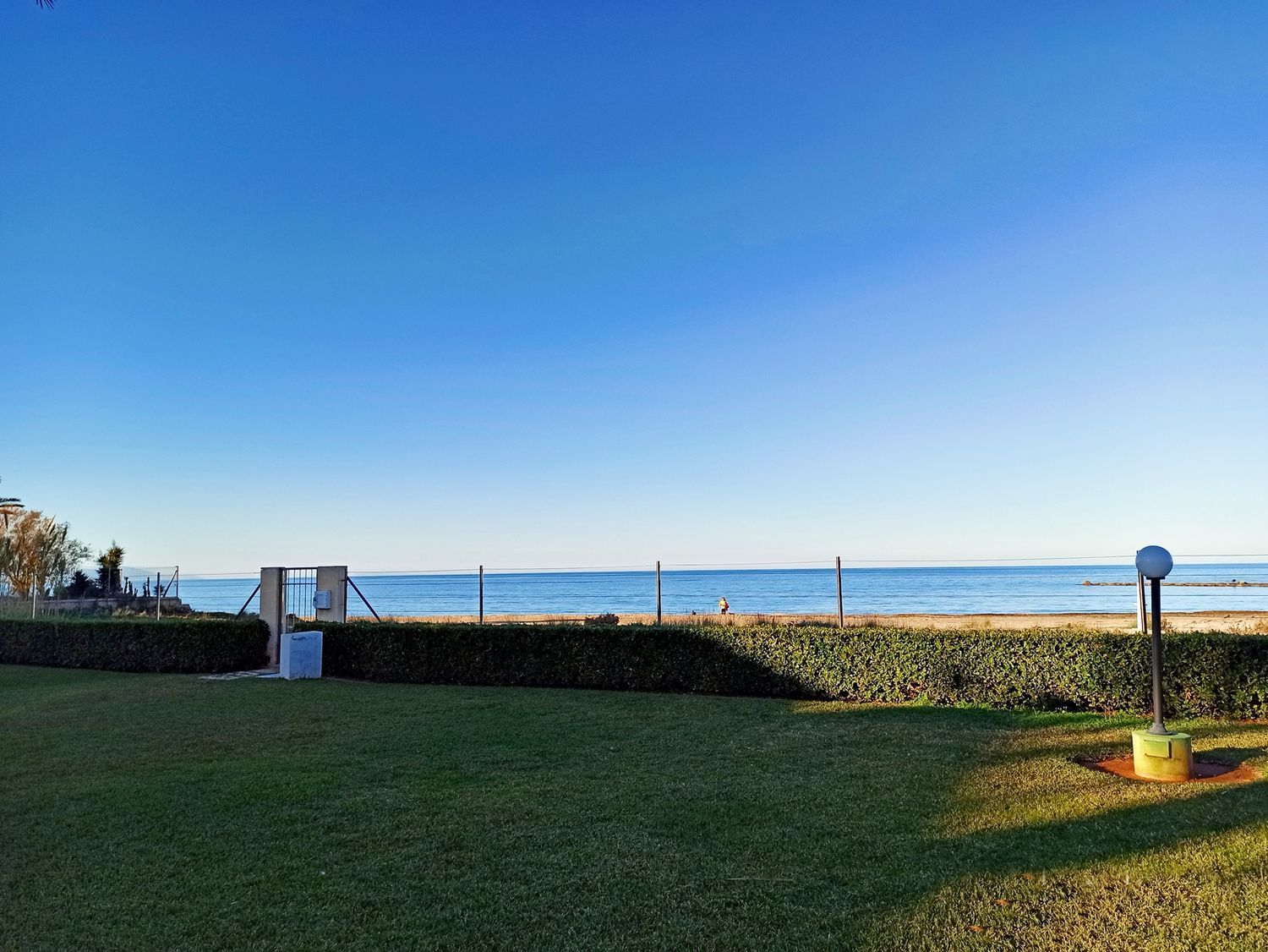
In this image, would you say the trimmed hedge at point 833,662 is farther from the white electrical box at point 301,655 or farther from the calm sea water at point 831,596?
the calm sea water at point 831,596

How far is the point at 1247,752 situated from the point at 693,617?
12.4 meters

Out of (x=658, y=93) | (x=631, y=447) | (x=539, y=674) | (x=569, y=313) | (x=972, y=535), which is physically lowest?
(x=539, y=674)

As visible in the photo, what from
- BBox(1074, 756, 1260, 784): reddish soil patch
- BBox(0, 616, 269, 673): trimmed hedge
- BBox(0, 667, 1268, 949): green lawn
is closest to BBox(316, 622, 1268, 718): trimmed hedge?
BBox(0, 667, 1268, 949): green lawn

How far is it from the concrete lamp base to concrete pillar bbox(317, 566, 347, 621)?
406 inches

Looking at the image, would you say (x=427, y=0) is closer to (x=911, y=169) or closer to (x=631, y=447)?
(x=911, y=169)

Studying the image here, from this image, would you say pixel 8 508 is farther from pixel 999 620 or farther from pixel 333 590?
pixel 999 620

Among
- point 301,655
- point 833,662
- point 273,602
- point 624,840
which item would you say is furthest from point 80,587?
point 624,840

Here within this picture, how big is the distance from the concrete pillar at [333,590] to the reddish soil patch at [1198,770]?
9997 millimetres

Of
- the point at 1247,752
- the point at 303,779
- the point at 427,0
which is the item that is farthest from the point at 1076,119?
the point at 303,779

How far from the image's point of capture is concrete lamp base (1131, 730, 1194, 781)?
4.73m

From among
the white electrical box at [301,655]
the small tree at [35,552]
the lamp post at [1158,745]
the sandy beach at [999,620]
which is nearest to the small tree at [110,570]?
the small tree at [35,552]

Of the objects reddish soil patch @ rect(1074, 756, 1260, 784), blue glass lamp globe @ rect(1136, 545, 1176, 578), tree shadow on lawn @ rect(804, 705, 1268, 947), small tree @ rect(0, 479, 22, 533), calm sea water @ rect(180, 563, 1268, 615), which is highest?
small tree @ rect(0, 479, 22, 533)

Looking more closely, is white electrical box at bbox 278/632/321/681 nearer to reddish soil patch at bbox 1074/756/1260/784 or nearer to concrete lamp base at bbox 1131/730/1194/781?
reddish soil patch at bbox 1074/756/1260/784

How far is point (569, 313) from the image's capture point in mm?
15180
